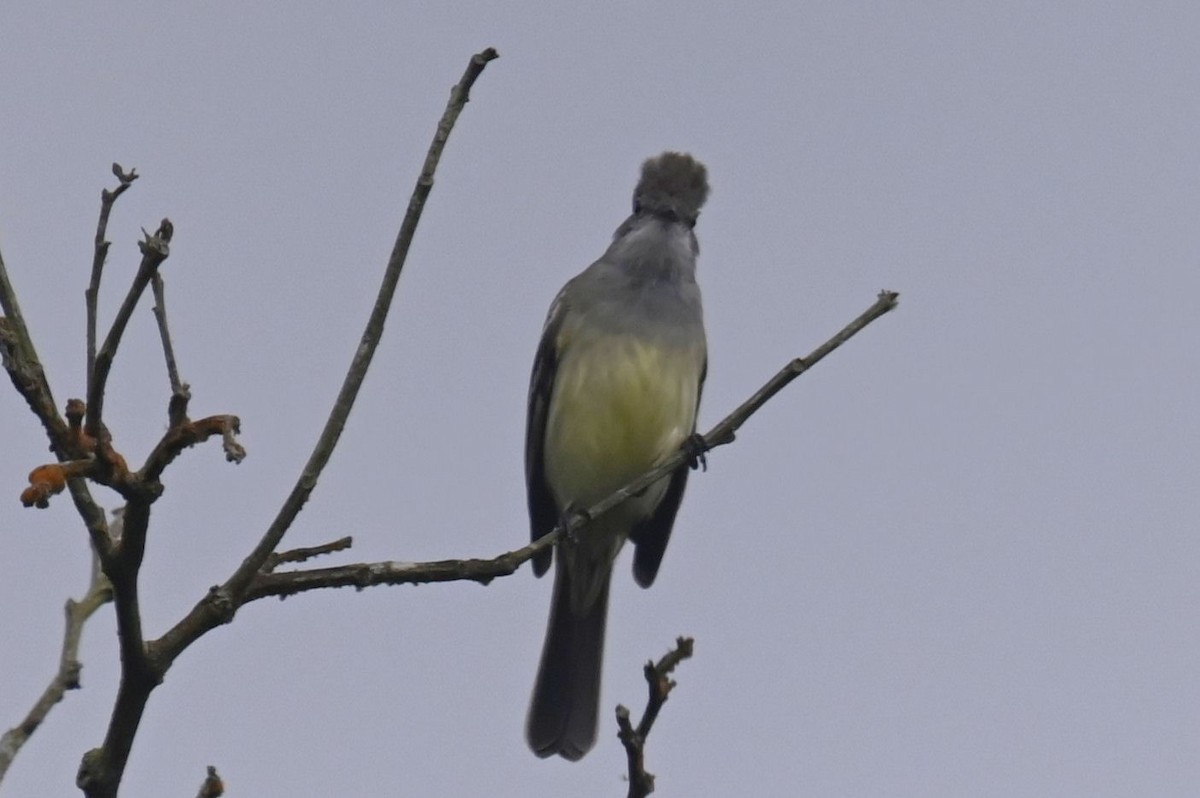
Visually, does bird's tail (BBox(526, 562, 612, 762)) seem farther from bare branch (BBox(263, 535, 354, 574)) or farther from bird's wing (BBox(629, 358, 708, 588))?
bare branch (BBox(263, 535, 354, 574))

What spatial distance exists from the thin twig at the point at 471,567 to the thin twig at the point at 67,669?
419mm

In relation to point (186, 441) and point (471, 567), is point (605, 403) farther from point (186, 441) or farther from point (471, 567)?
point (186, 441)

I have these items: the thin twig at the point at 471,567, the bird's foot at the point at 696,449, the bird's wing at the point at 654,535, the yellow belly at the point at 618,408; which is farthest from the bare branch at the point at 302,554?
the bird's wing at the point at 654,535

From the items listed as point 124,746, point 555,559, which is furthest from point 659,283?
point 124,746

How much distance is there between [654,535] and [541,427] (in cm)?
88

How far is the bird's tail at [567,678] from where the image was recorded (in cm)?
747

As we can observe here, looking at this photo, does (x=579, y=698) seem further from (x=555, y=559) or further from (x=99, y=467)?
(x=99, y=467)

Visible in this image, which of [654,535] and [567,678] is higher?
[654,535]

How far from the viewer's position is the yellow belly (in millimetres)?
7152

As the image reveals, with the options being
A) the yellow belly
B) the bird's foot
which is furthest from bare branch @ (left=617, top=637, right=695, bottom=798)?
the yellow belly

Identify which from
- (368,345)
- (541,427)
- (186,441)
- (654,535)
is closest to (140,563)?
(186,441)

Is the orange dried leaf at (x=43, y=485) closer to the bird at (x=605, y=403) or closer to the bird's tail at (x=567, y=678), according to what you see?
the bird at (x=605, y=403)

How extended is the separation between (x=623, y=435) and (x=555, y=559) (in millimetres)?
1153

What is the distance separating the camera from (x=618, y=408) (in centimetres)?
719
